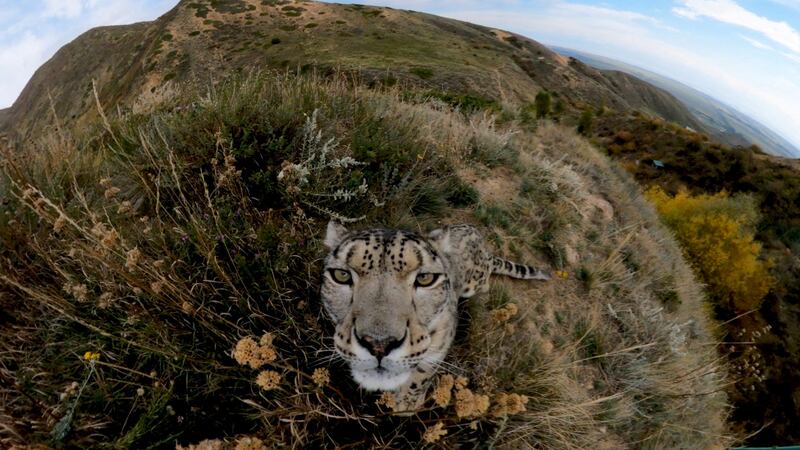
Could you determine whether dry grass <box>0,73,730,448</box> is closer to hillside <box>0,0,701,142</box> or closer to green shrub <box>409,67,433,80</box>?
hillside <box>0,0,701,142</box>

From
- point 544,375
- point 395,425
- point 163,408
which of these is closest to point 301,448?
point 395,425

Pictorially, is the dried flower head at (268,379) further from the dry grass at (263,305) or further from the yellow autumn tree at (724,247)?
the yellow autumn tree at (724,247)

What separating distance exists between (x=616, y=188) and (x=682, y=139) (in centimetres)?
3753

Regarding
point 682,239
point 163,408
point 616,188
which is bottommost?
point 682,239

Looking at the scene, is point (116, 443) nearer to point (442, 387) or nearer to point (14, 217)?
point (442, 387)

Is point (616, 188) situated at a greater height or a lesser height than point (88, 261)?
lesser

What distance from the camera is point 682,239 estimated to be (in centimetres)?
3105

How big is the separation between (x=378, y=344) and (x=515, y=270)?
3676mm

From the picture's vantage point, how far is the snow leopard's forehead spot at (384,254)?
9.95ft

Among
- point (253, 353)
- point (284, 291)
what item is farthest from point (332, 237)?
point (253, 353)

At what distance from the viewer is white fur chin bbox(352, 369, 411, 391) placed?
2.73 metres

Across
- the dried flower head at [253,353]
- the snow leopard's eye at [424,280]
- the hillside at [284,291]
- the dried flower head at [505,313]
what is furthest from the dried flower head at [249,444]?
the dried flower head at [505,313]

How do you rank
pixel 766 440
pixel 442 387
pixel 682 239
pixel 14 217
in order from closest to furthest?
pixel 442 387, pixel 14 217, pixel 766 440, pixel 682 239

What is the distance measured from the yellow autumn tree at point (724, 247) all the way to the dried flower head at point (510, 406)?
30087 millimetres
